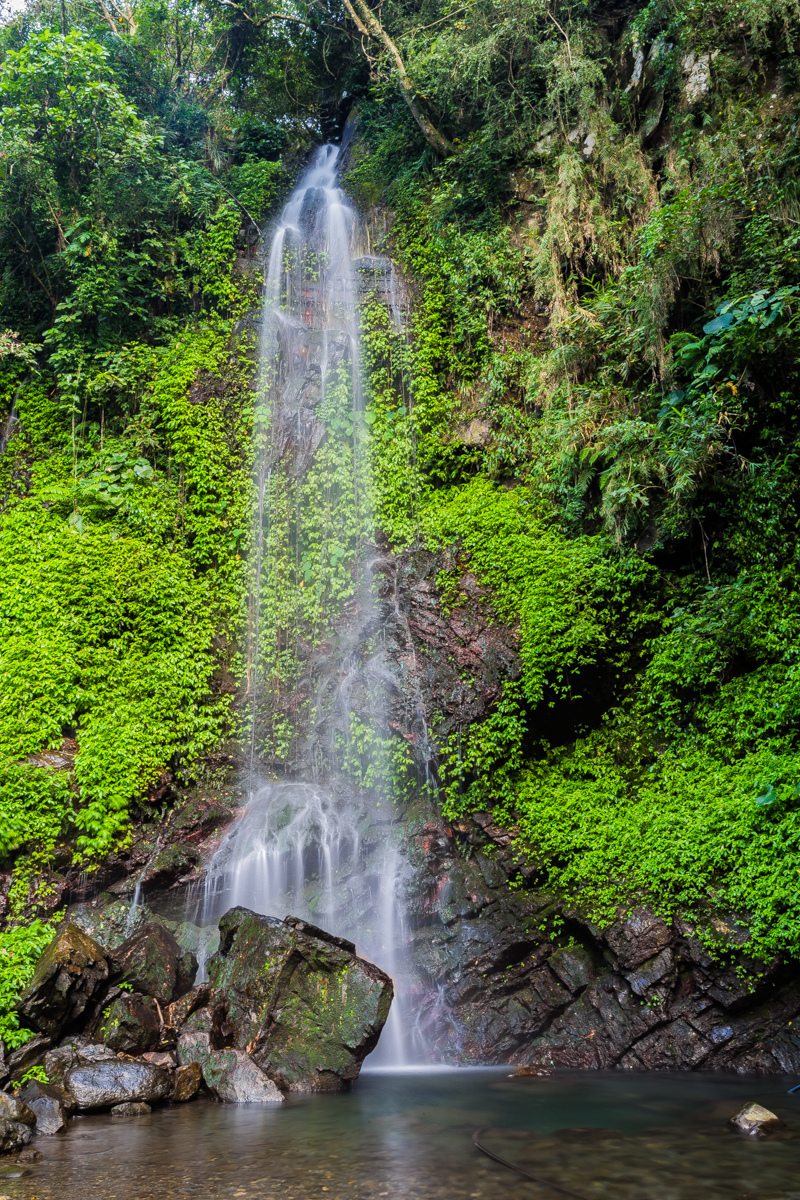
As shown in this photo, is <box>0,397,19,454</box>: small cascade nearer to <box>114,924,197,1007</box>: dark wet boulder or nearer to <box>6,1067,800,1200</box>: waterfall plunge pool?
<box>114,924,197,1007</box>: dark wet boulder

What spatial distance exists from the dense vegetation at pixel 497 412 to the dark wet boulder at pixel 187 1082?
2.03 meters

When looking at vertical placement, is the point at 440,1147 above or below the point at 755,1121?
above

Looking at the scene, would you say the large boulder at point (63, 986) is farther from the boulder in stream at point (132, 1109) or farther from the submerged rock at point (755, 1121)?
the submerged rock at point (755, 1121)

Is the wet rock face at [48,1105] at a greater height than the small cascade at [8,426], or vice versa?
the small cascade at [8,426]

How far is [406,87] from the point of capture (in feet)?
46.7

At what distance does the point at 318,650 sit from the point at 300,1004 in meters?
5.41

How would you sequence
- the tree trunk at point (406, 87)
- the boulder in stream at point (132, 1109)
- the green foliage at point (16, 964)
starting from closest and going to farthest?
the boulder in stream at point (132, 1109) → the green foliage at point (16, 964) → the tree trunk at point (406, 87)

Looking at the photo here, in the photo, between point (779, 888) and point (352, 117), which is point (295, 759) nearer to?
point (779, 888)

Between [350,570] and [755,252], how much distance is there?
6.97 m

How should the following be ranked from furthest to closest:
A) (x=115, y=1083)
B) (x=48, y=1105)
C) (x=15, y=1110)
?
(x=115, y=1083) < (x=48, y=1105) < (x=15, y=1110)

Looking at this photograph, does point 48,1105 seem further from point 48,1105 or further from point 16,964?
point 16,964

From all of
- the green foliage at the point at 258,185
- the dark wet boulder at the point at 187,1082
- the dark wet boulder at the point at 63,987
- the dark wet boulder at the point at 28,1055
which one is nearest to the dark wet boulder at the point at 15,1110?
the dark wet boulder at the point at 28,1055

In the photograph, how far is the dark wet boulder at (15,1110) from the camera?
5473mm

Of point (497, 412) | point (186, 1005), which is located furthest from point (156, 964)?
point (497, 412)
